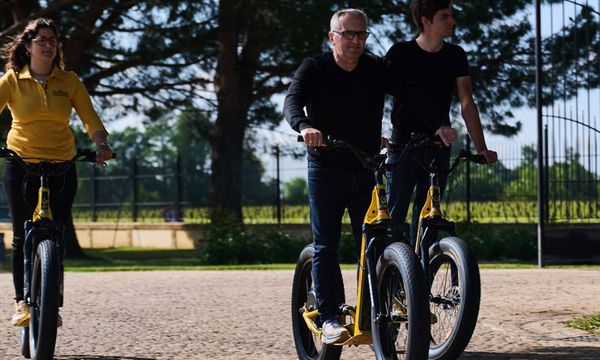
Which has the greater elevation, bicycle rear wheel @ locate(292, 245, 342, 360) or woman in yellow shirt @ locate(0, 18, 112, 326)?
woman in yellow shirt @ locate(0, 18, 112, 326)

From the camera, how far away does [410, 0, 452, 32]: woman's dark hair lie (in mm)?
6613

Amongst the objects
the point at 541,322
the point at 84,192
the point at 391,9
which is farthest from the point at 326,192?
the point at 84,192

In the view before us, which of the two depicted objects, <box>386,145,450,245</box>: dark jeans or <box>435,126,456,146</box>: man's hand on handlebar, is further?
<box>386,145,450,245</box>: dark jeans

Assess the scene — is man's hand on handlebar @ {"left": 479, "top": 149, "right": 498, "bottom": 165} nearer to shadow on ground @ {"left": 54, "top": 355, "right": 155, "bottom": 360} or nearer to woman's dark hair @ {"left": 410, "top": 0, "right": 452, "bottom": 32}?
woman's dark hair @ {"left": 410, "top": 0, "right": 452, "bottom": 32}

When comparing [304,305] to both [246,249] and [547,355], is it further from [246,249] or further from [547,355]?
[246,249]

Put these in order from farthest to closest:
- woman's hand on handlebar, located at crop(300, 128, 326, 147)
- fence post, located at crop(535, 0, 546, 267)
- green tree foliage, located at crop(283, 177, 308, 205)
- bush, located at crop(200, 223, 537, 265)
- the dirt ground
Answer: green tree foliage, located at crop(283, 177, 308, 205), bush, located at crop(200, 223, 537, 265), fence post, located at crop(535, 0, 546, 267), the dirt ground, woman's hand on handlebar, located at crop(300, 128, 326, 147)

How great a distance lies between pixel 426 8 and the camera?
6.66m

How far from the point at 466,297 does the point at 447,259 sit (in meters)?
0.38

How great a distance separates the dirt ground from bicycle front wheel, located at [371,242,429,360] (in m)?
1.23

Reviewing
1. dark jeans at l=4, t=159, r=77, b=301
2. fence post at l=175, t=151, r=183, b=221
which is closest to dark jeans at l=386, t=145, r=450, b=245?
dark jeans at l=4, t=159, r=77, b=301

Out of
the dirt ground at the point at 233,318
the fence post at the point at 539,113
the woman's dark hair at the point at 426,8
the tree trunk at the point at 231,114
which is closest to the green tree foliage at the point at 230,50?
the tree trunk at the point at 231,114

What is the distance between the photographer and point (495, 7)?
20156 mm

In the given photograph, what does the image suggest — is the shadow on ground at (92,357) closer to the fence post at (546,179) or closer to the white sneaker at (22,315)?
the white sneaker at (22,315)

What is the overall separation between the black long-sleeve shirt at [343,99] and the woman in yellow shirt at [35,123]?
1.39 metres
